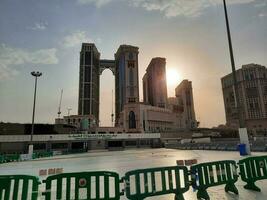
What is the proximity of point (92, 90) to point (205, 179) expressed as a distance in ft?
595

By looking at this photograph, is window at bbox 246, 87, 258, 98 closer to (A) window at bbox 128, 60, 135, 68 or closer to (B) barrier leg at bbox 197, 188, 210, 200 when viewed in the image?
(A) window at bbox 128, 60, 135, 68

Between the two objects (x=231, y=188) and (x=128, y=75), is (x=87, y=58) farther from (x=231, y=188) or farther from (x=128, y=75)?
(x=231, y=188)

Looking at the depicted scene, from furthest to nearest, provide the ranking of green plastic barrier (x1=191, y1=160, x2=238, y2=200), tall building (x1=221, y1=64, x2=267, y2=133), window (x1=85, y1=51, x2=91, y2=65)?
window (x1=85, y1=51, x2=91, y2=65), tall building (x1=221, y1=64, x2=267, y2=133), green plastic barrier (x1=191, y1=160, x2=238, y2=200)

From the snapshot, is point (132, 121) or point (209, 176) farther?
point (132, 121)

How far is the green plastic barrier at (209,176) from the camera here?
18.6 feet

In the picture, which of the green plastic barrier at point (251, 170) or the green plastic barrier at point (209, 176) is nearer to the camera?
the green plastic barrier at point (209, 176)

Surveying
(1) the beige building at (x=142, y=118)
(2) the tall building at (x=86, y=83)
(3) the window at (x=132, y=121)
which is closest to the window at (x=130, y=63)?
(2) the tall building at (x=86, y=83)

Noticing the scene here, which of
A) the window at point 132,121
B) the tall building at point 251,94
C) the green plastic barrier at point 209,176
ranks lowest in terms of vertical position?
the green plastic barrier at point 209,176

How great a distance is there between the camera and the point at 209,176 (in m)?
5.93

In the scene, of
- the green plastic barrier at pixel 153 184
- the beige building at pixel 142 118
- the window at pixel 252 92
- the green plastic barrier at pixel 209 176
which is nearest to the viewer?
the green plastic barrier at pixel 153 184

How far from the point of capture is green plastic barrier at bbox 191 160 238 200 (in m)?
5.68

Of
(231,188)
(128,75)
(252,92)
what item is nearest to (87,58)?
(128,75)

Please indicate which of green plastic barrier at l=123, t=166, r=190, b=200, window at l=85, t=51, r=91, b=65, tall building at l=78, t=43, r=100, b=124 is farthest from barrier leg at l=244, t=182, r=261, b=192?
window at l=85, t=51, r=91, b=65

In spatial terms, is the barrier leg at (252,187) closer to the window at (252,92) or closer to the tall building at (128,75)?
the tall building at (128,75)
